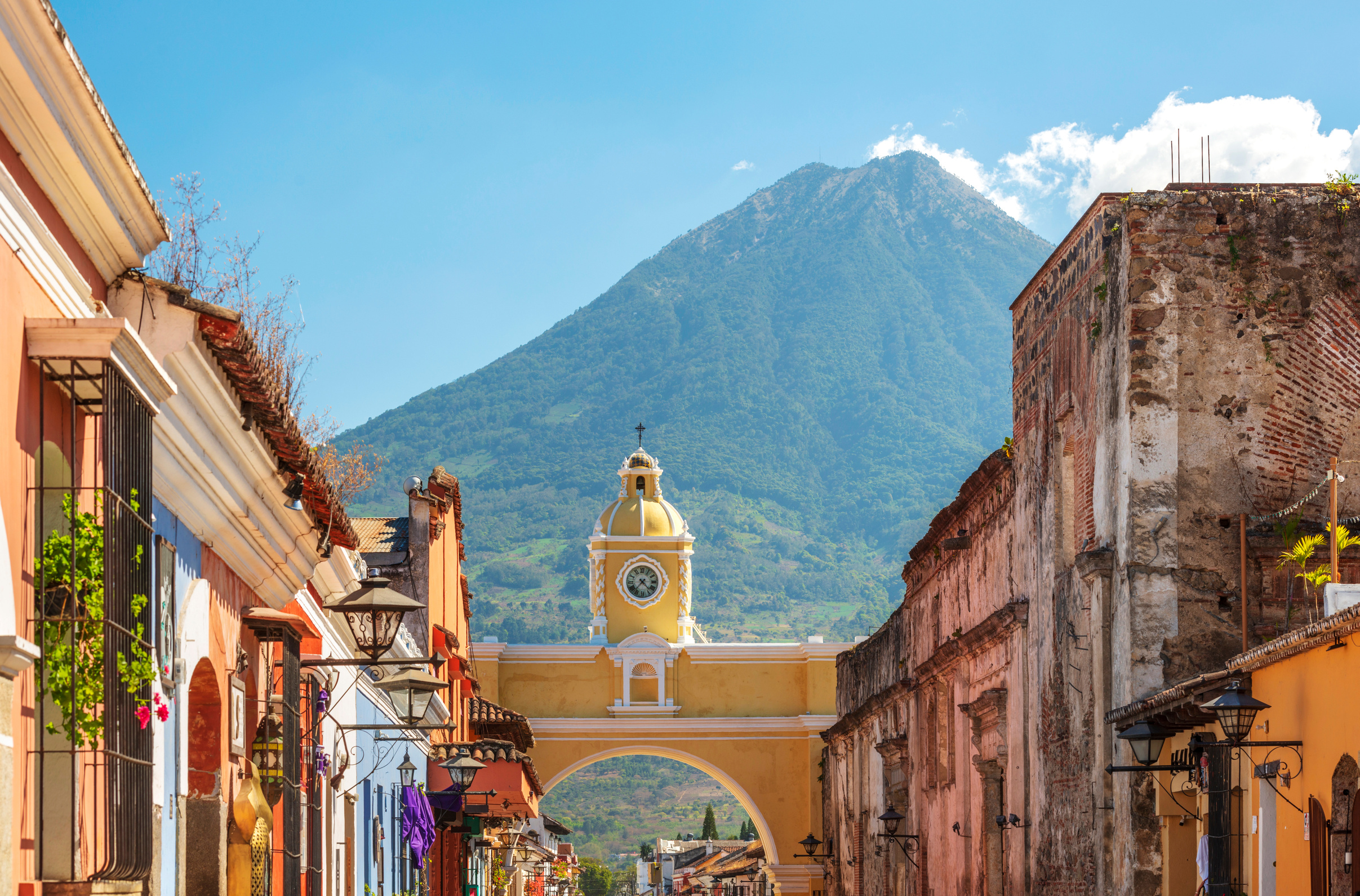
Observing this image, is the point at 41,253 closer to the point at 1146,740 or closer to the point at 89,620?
the point at 89,620

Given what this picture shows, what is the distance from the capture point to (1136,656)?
42.4ft

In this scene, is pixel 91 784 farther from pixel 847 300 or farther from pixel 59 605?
pixel 847 300

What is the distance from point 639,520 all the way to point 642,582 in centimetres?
227

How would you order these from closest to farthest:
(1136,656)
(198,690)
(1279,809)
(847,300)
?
1. (198,690)
2. (1279,809)
3. (1136,656)
4. (847,300)

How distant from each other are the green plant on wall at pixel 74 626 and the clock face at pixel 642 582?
44903 millimetres

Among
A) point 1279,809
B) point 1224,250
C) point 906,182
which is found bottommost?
point 1279,809

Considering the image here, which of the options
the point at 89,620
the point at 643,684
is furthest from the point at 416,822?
the point at 643,684

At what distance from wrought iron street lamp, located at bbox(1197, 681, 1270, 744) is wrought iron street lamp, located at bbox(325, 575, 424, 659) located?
4574 mm

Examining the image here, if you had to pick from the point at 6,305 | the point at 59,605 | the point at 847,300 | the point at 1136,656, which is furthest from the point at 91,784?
the point at 847,300

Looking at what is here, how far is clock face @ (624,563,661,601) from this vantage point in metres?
50.3

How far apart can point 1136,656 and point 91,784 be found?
9.19 m

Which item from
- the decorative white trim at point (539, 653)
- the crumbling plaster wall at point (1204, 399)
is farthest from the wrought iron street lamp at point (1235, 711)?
the decorative white trim at point (539, 653)

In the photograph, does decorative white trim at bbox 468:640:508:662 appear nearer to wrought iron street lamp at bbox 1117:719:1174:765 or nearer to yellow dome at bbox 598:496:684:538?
yellow dome at bbox 598:496:684:538

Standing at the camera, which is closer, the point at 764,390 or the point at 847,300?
the point at 764,390
